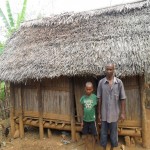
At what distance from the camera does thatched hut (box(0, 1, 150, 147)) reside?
245 inches

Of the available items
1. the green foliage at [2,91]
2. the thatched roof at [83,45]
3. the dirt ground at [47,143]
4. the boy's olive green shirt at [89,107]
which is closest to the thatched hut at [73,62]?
the thatched roof at [83,45]

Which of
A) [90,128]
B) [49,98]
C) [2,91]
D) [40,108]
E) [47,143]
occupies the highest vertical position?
[2,91]

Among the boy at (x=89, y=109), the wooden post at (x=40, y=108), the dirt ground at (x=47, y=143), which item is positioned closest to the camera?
the boy at (x=89, y=109)

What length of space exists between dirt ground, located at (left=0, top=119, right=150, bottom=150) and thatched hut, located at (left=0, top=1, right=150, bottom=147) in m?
0.30

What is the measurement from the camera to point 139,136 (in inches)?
253

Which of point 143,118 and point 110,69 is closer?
point 110,69

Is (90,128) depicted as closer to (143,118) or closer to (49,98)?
(143,118)

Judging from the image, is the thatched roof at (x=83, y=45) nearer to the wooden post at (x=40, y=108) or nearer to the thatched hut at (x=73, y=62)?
the thatched hut at (x=73, y=62)

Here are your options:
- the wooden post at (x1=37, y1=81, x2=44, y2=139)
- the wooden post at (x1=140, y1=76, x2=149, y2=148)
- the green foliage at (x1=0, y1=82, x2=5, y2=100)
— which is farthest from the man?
the green foliage at (x1=0, y1=82, x2=5, y2=100)

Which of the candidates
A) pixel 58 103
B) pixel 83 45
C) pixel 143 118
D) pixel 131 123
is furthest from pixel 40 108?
pixel 143 118

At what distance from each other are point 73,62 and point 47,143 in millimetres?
2567

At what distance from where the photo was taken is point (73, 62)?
6445mm

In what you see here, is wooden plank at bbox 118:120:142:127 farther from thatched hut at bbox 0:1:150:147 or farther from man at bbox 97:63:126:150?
man at bbox 97:63:126:150

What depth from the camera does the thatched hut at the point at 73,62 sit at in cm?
622
